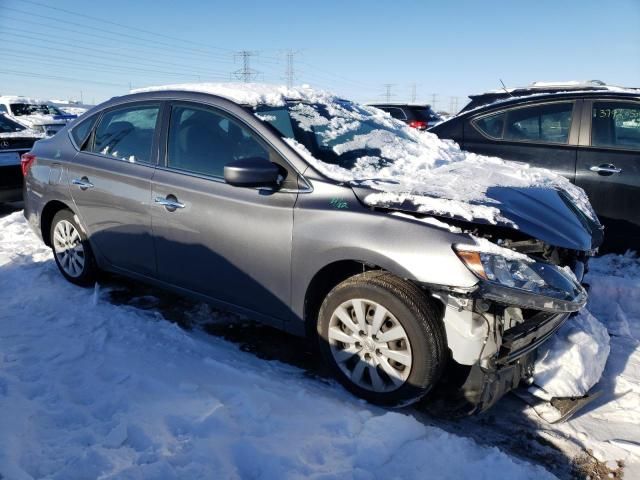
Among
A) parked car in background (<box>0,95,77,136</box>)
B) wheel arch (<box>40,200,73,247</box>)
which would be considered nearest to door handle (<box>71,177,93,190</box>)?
wheel arch (<box>40,200,73,247</box>)

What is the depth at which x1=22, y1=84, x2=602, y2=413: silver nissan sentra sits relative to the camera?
2.46 m

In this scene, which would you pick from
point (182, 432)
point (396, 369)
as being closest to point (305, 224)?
point (396, 369)

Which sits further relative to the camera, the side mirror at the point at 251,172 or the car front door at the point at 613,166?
the car front door at the point at 613,166

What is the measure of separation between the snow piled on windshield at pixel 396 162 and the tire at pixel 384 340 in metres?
0.44

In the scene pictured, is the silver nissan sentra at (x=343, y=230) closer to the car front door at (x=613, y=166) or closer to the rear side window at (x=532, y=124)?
the car front door at (x=613, y=166)

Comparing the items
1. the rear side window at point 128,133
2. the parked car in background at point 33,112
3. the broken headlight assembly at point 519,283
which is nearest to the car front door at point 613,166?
the broken headlight assembly at point 519,283

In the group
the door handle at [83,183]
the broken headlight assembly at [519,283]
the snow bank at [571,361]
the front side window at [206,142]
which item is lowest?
the snow bank at [571,361]

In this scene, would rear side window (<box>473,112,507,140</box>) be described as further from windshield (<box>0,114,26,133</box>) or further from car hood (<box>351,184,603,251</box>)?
windshield (<box>0,114,26,133</box>)

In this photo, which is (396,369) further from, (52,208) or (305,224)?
(52,208)

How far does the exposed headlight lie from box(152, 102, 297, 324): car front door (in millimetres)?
1057

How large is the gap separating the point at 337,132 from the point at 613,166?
2741 mm

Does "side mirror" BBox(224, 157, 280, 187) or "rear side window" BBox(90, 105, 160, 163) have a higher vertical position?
"rear side window" BBox(90, 105, 160, 163)

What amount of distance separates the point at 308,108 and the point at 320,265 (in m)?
1.31

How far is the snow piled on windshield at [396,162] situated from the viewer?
262 cm
